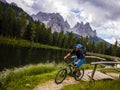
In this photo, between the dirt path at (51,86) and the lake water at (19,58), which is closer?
the dirt path at (51,86)

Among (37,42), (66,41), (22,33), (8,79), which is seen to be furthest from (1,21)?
(8,79)

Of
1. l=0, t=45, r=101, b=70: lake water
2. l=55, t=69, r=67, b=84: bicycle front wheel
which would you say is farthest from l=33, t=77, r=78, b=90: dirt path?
l=0, t=45, r=101, b=70: lake water

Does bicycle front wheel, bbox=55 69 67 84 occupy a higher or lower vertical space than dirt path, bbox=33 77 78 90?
higher

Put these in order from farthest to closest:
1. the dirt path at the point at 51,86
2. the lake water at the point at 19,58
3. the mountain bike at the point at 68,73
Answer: the lake water at the point at 19,58 → the mountain bike at the point at 68,73 → the dirt path at the point at 51,86

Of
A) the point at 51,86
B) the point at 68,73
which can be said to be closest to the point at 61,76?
the point at 68,73

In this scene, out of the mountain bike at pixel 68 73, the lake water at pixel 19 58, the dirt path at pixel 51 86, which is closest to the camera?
the dirt path at pixel 51 86

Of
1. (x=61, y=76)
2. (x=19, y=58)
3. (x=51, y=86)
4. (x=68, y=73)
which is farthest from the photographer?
(x=19, y=58)

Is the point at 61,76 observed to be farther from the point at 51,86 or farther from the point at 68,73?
the point at 51,86

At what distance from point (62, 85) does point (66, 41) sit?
109598mm

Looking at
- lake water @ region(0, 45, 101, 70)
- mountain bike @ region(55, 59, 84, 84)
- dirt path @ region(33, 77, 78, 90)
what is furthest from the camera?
lake water @ region(0, 45, 101, 70)

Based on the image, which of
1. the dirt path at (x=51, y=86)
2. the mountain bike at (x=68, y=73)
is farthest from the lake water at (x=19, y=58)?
the mountain bike at (x=68, y=73)

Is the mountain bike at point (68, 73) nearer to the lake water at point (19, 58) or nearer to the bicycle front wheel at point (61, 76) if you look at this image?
the bicycle front wheel at point (61, 76)

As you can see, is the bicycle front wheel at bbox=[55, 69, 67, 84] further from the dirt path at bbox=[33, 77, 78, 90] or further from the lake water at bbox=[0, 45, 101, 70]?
the lake water at bbox=[0, 45, 101, 70]

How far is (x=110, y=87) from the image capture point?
959 centimetres
